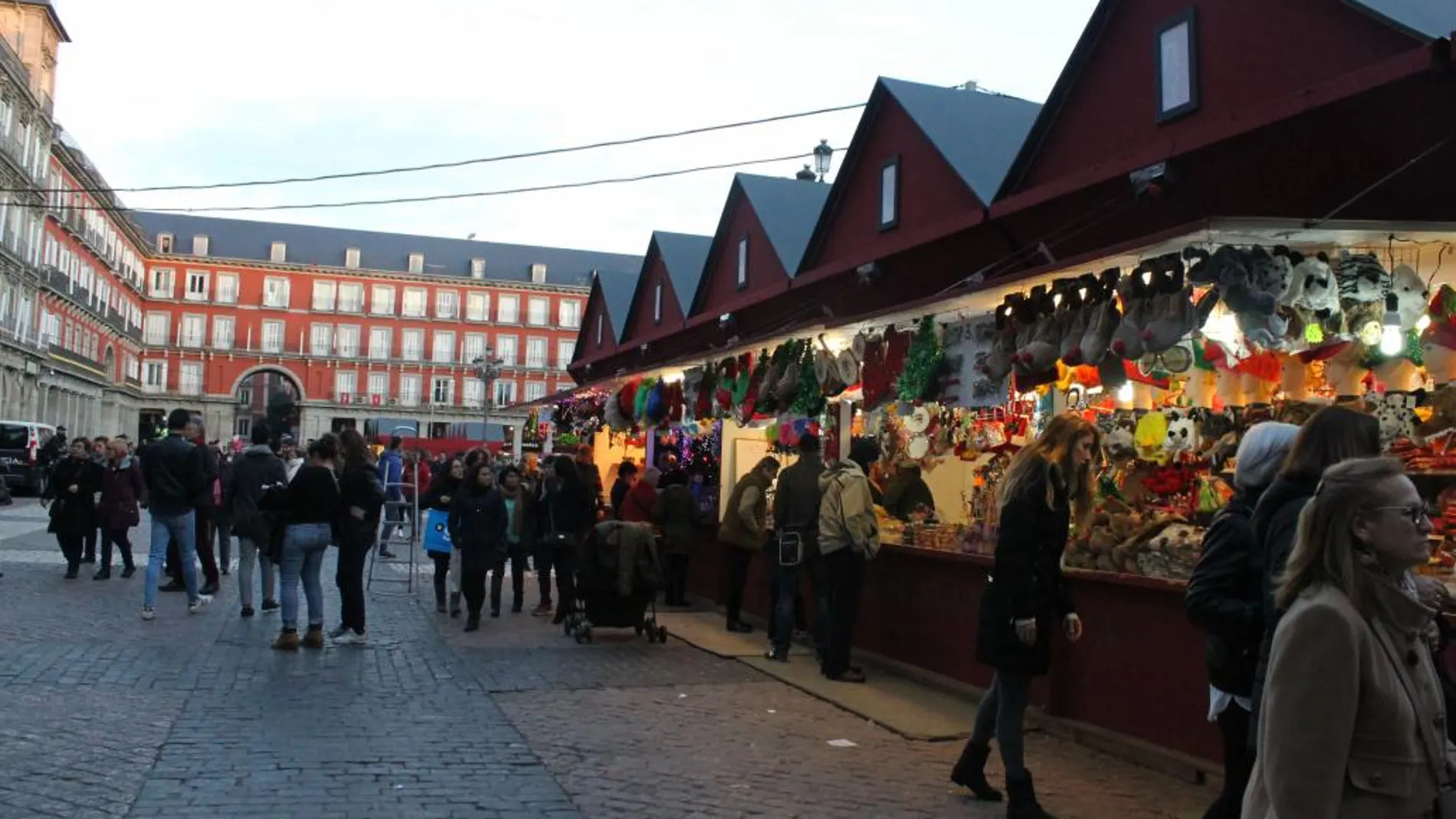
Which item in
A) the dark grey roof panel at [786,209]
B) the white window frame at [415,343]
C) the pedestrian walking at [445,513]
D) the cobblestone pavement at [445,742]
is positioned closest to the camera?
the cobblestone pavement at [445,742]

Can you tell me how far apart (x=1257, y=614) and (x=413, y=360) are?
79903 mm

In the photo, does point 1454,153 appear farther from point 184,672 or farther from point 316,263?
point 316,263

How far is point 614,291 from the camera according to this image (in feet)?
84.4

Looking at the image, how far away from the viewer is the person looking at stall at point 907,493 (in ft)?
36.5

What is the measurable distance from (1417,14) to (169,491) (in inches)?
409

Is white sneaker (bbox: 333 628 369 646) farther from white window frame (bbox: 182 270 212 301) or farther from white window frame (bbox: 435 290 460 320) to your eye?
white window frame (bbox: 182 270 212 301)

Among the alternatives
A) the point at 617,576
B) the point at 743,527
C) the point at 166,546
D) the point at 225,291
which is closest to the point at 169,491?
the point at 166,546

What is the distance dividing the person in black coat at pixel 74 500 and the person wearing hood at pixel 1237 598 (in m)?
12.8

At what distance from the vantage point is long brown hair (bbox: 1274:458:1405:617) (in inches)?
95.5

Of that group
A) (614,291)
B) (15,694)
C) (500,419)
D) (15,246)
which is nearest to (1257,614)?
(15,694)

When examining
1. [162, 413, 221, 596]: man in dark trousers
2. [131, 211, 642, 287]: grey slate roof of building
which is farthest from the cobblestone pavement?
[131, 211, 642, 287]: grey slate roof of building

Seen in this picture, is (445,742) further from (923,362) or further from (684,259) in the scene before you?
(684,259)

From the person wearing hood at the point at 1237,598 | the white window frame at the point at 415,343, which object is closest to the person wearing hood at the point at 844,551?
the person wearing hood at the point at 1237,598

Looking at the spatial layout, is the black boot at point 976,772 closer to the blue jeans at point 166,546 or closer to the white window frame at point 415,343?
the blue jeans at point 166,546
